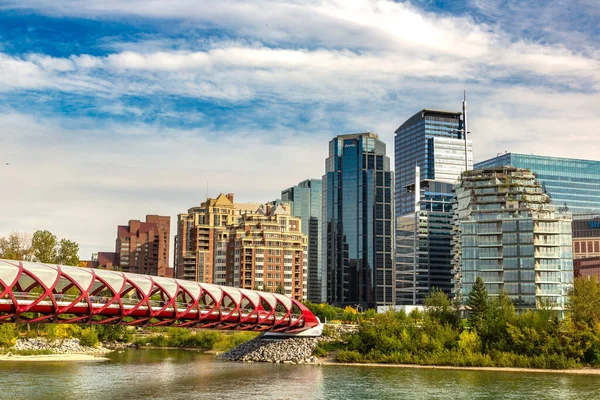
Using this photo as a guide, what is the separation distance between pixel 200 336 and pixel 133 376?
62.0 metres

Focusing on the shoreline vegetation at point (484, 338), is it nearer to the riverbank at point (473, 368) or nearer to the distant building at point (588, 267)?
the riverbank at point (473, 368)

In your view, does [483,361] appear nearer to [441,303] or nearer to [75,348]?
[441,303]

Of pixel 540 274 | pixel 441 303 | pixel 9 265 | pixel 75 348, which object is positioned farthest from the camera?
pixel 540 274

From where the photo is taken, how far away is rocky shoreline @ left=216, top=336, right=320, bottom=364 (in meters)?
105

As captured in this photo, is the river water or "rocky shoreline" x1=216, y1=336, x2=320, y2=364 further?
"rocky shoreline" x1=216, y1=336, x2=320, y2=364

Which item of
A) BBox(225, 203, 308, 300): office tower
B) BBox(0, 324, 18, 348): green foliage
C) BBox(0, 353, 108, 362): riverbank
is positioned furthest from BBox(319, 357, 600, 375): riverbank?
BBox(225, 203, 308, 300): office tower

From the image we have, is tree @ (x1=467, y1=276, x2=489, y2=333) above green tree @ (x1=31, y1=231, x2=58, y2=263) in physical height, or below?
below

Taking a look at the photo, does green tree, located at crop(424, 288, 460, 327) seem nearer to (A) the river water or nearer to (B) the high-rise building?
(A) the river water

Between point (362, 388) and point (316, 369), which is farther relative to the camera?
point (316, 369)

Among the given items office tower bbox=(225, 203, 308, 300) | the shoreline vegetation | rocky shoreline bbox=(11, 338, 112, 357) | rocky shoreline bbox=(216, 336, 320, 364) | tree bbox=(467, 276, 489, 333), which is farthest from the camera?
office tower bbox=(225, 203, 308, 300)

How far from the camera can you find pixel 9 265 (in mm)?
65875

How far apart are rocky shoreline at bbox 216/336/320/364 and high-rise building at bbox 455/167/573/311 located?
40.2m

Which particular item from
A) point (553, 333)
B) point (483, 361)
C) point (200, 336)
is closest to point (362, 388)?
point (483, 361)

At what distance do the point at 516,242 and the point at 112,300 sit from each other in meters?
82.1
